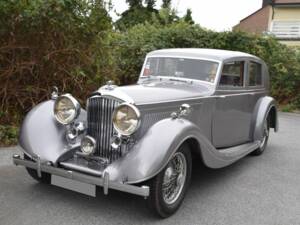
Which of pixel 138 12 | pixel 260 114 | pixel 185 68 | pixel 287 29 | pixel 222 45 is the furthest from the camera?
pixel 138 12

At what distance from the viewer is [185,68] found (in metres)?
4.75

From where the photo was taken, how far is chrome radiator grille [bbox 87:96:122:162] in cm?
355

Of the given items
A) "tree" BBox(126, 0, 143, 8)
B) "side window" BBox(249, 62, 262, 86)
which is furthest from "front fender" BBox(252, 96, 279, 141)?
"tree" BBox(126, 0, 143, 8)

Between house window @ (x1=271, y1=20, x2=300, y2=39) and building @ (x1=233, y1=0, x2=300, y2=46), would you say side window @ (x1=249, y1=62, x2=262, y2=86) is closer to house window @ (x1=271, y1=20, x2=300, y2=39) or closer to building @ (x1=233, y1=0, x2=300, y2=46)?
building @ (x1=233, y1=0, x2=300, y2=46)

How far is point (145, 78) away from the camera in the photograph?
5012 millimetres

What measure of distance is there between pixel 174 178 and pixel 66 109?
52.5 inches

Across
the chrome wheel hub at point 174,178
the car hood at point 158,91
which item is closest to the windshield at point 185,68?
the car hood at point 158,91

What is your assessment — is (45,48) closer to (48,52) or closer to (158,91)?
(48,52)

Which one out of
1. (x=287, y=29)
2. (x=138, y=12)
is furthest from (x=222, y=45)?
(x=138, y=12)

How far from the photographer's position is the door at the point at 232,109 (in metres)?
4.62

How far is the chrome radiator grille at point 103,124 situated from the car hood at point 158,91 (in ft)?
0.33

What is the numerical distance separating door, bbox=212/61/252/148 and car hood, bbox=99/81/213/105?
31 centimetres

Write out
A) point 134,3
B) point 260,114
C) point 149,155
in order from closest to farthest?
point 149,155 → point 260,114 → point 134,3

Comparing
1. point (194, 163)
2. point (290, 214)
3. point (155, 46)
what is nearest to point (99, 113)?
point (194, 163)
